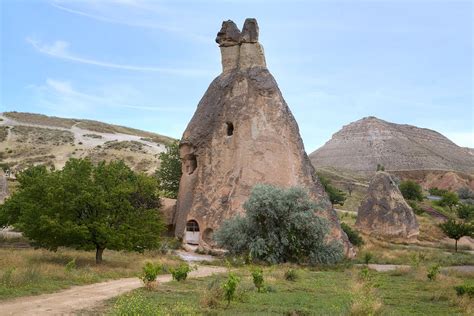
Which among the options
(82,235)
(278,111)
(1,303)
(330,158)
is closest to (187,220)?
(278,111)

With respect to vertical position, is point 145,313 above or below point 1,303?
above

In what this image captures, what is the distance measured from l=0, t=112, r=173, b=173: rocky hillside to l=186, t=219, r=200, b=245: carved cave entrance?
132 ft

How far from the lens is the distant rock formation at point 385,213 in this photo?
123 feet

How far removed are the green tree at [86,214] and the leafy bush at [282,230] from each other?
448 centimetres

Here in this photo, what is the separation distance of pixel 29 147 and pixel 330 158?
205ft

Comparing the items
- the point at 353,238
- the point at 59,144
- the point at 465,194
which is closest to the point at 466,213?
the point at 353,238

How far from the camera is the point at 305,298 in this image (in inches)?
511

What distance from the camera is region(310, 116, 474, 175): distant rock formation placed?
10262 centimetres

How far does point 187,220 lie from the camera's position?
29.0 m

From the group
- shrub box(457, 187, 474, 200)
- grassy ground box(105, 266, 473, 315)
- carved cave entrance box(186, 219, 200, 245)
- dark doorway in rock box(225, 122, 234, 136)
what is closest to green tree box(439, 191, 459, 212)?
shrub box(457, 187, 474, 200)

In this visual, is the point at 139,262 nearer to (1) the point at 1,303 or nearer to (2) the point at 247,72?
(1) the point at 1,303

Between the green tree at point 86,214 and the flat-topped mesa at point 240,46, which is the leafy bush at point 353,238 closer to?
the flat-topped mesa at point 240,46

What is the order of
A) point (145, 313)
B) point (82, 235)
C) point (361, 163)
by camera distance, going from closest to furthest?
point (145, 313) → point (82, 235) → point (361, 163)

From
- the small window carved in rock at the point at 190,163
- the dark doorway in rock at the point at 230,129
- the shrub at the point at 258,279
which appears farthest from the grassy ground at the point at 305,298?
the small window carved in rock at the point at 190,163
